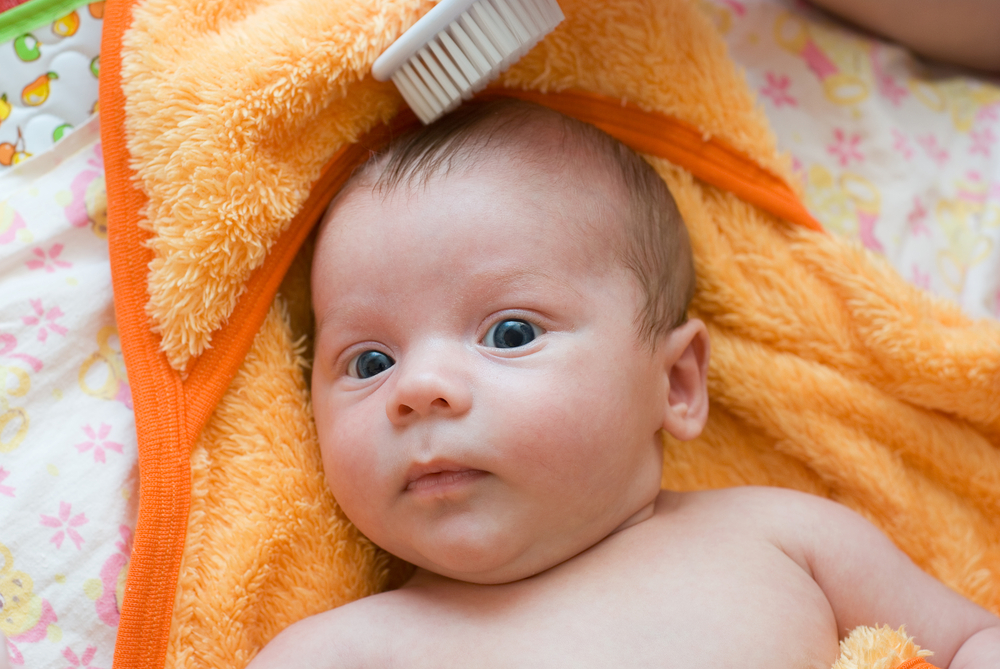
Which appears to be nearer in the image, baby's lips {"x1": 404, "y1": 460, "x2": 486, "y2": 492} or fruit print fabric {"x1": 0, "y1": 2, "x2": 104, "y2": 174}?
baby's lips {"x1": 404, "y1": 460, "x2": 486, "y2": 492}

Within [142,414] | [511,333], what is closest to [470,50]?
[511,333]

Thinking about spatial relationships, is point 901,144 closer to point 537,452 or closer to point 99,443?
point 537,452

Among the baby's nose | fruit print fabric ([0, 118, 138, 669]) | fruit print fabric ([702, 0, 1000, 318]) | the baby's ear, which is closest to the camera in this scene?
the baby's nose

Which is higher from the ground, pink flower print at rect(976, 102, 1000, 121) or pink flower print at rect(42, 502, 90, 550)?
pink flower print at rect(42, 502, 90, 550)

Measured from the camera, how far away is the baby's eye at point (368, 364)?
1151mm

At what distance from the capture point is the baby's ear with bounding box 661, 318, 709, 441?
1.21 metres

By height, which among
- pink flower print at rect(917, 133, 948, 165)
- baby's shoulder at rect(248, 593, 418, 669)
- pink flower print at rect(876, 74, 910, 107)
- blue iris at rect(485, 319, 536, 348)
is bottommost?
pink flower print at rect(917, 133, 948, 165)

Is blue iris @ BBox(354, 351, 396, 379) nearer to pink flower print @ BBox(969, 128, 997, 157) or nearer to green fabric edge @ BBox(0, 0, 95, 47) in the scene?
green fabric edge @ BBox(0, 0, 95, 47)

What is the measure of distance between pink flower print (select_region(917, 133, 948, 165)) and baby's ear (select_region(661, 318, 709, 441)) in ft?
2.34

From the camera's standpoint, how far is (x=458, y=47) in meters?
1.16

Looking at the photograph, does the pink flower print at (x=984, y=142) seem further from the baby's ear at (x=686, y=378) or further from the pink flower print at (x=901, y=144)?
the baby's ear at (x=686, y=378)

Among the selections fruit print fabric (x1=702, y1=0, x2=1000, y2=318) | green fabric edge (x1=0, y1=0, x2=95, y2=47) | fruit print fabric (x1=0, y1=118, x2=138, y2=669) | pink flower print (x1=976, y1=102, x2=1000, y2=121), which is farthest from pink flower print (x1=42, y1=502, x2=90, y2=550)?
pink flower print (x1=976, y1=102, x2=1000, y2=121)

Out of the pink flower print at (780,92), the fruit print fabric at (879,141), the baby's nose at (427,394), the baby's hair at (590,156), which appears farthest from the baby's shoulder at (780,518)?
the pink flower print at (780,92)

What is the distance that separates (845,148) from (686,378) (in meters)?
0.64
